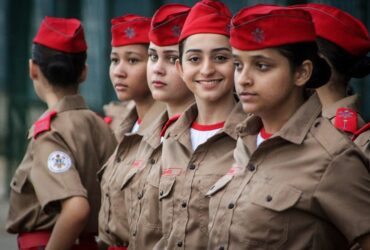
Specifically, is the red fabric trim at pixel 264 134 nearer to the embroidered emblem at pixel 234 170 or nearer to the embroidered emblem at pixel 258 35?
the embroidered emblem at pixel 234 170

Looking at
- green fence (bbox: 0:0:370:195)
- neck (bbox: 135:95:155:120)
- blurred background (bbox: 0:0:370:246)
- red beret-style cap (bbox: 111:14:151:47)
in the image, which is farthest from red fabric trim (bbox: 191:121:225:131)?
blurred background (bbox: 0:0:370:246)

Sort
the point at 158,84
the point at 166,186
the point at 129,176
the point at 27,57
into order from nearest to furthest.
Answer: the point at 166,186, the point at 158,84, the point at 129,176, the point at 27,57

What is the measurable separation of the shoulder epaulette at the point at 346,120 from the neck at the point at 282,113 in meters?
0.73

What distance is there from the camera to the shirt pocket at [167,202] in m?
4.18

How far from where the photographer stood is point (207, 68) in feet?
13.9

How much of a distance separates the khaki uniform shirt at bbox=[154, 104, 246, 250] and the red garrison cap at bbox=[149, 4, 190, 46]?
57cm

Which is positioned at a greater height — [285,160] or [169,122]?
[285,160]

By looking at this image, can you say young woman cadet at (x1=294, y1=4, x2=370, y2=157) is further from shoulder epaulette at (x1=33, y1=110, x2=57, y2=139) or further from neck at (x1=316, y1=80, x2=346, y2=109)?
shoulder epaulette at (x1=33, y1=110, x2=57, y2=139)

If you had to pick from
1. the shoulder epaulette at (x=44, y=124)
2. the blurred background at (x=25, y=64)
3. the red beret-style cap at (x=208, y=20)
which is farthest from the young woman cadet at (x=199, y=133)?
the blurred background at (x=25, y=64)

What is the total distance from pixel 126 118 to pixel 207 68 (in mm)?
1247

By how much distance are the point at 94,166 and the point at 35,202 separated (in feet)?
1.13

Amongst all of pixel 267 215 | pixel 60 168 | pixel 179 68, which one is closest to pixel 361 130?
pixel 179 68

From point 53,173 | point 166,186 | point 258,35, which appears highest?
point 258,35

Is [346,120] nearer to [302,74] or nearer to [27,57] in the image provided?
[302,74]
